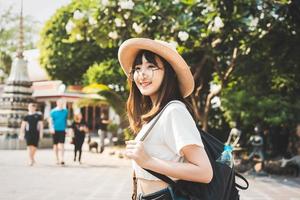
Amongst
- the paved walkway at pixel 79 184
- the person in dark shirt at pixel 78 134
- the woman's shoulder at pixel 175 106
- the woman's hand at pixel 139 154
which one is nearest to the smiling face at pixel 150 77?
the woman's shoulder at pixel 175 106

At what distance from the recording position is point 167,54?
2221 mm

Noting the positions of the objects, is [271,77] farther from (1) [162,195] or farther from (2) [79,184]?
(1) [162,195]

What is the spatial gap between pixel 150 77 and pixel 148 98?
0.21 m

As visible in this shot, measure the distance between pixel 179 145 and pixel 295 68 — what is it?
13234 millimetres

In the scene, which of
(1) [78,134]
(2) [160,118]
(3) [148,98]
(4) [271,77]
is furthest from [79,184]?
(4) [271,77]

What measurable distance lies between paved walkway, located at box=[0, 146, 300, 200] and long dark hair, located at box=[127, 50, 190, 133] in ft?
16.9

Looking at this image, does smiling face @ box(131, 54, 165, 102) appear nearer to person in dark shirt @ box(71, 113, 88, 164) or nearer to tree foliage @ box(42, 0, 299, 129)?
tree foliage @ box(42, 0, 299, 129)

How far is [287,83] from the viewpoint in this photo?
15.9 m

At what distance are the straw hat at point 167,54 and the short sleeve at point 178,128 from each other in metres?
0.19

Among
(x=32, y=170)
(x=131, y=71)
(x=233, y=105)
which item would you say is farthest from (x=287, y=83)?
(x=131, y=71)

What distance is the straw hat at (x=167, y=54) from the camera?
222 centimetres

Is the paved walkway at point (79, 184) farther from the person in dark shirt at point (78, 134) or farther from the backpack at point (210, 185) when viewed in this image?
the backpack at point (210, 185)

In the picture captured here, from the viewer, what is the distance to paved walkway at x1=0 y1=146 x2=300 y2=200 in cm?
768

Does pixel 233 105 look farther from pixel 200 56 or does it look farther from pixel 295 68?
pixel 200 56
